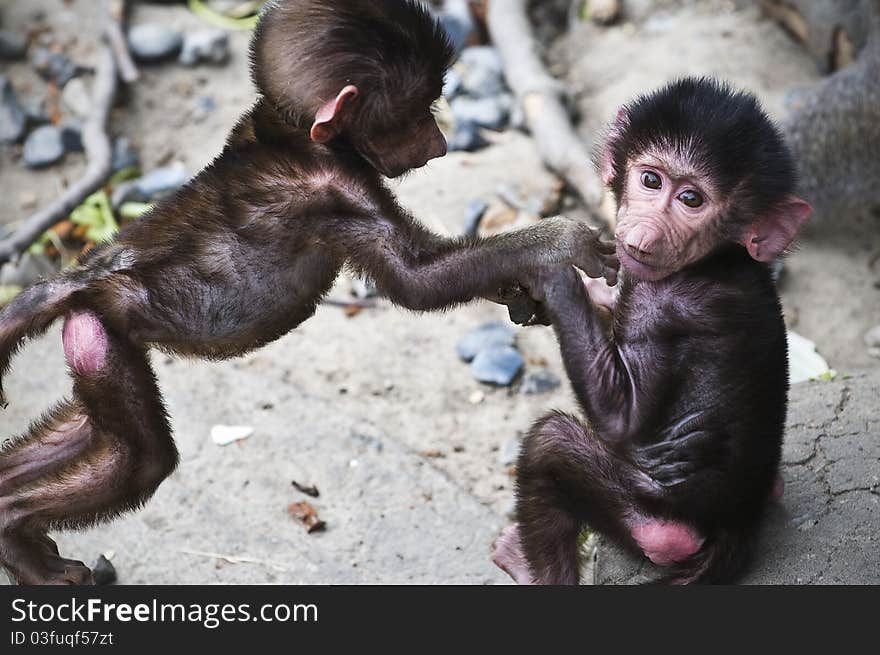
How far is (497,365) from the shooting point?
7.52 m

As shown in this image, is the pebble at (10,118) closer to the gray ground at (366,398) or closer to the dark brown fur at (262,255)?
the gray ground at (366,398)

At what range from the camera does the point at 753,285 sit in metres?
4.53

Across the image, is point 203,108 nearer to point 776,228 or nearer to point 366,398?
point 366,398

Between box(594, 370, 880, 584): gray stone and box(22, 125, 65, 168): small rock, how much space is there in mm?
6297

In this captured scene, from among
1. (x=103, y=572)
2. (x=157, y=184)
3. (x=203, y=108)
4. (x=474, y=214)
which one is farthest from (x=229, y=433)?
(x=203, y=108)

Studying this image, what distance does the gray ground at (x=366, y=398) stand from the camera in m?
6.03

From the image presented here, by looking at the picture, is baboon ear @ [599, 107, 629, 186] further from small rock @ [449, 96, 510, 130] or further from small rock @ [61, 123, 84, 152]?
small rock @ [61, 123, 84, 152]

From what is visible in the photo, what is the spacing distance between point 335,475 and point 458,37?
5.52m

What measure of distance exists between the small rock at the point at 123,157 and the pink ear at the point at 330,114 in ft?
17.3

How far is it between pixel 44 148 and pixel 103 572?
494 cm

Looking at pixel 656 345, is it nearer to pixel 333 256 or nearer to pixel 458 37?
pixel 333 256

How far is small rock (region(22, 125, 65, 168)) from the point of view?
374 inches

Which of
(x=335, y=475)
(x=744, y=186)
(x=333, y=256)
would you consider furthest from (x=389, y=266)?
(x=335, y=475)

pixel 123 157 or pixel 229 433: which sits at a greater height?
pixel 229 433
